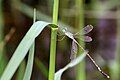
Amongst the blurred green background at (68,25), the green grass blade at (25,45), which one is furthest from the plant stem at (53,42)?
the blurred green background at (68,25)

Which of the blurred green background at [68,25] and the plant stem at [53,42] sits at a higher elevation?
the plant stem at [53,42]

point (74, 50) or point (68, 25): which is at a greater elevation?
point (74, 50)

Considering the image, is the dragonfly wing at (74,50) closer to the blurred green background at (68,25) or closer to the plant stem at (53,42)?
the plant stem at (53,42)

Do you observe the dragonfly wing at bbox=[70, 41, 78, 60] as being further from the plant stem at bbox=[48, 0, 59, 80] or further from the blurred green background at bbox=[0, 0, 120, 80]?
the blurred green background at bbox=[0, 0, 120, 80]

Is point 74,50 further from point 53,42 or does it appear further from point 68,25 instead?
point 68,25

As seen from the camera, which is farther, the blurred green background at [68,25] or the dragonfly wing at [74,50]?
the blurred green background at [68,25]

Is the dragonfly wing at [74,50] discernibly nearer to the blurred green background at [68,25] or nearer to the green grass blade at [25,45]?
the green grass blade at [25,45]

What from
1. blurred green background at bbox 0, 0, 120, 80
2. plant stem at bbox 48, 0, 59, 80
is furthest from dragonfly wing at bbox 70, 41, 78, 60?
blurred green background at bbox 0, 0, 120, 80

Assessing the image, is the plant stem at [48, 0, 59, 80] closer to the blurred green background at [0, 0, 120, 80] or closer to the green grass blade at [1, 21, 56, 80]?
the green grass blade at [1, 21, 56, 80]

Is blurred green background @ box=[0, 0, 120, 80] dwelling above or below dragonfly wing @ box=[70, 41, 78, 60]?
below

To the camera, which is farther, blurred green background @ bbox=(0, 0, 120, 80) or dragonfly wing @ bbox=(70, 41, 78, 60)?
blurred green background @ bbox=(0, 0, 120, 80)

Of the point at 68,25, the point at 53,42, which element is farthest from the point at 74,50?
the point at 68,25

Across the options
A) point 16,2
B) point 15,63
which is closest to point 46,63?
point 16,2
